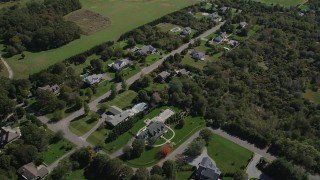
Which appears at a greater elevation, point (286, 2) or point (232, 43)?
point (232, 43)

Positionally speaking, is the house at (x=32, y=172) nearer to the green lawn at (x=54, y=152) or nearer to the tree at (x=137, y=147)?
the green lawn at (x=54, y=152)

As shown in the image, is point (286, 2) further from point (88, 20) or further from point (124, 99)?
point (124, 99)

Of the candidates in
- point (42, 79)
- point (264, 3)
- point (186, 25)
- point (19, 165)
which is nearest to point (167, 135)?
point (19, 165)

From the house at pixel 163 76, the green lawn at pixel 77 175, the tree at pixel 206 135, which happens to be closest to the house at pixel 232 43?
the house at pixel 163 76

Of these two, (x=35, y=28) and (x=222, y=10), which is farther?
(x=222, y=10)

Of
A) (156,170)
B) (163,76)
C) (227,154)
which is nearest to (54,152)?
(156,170)

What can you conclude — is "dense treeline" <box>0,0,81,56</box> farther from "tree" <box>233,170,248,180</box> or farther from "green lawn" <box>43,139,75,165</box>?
"tree" <box>233,170,248,180</box>
